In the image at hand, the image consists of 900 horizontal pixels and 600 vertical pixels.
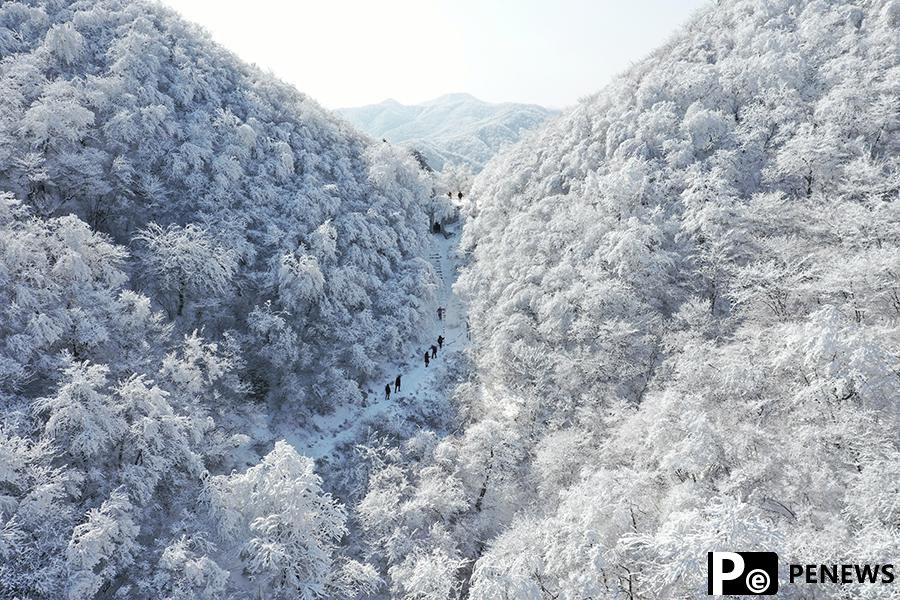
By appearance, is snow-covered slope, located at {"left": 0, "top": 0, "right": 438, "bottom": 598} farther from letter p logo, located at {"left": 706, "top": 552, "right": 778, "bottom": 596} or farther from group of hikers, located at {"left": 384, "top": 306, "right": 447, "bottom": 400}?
letter p logo, located at {"left": 706, "top": 552, "right": 778, "bottom": 596}

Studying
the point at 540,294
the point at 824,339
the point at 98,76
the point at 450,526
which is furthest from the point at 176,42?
the point at 824,339

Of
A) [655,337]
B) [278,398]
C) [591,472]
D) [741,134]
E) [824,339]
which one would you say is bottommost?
[278,398]

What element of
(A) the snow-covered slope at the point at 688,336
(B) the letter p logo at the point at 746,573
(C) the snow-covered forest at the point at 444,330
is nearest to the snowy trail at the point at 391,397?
(C) the snow-covered forest at the point at 444,330

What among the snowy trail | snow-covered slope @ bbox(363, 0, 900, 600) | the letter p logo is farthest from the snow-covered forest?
the letter p logo

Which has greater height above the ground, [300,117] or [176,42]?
[176,42]

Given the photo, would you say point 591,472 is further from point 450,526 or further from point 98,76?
point 98,76

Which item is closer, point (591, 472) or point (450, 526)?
point (591, 472)

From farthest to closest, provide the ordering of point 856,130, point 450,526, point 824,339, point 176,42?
point 176,42 < point 856,130 < point 450,526 < point 824,339

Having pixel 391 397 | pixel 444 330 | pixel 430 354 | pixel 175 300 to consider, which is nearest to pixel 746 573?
pixel 391 397
